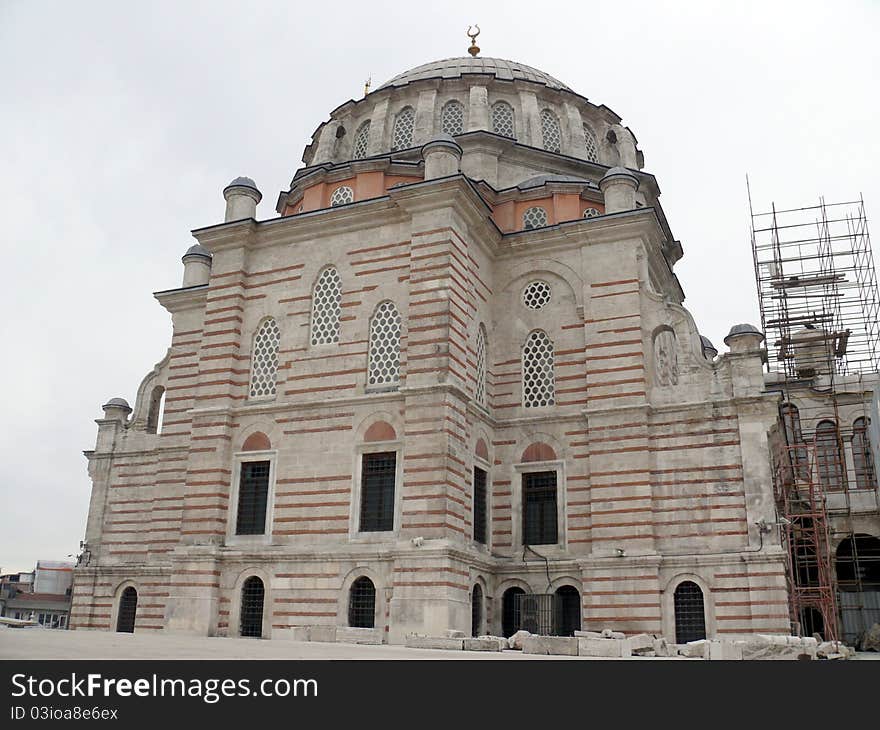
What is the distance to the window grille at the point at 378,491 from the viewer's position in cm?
2023

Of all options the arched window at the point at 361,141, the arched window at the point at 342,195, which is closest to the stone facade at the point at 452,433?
the arched window at the point at 342,195

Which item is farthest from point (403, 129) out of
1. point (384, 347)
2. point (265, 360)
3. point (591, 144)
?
point (384, 347)

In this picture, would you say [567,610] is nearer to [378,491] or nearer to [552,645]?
[378,491]

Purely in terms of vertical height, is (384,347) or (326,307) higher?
(326,307)

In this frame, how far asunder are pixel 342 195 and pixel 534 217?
6243mm

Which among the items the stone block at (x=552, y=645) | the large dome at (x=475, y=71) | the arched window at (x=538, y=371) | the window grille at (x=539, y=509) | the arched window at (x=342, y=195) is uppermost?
the large dome at (x=475, y=71)

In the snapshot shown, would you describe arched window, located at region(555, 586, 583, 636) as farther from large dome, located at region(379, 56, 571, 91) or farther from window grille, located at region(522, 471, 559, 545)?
large dome, located at region(379, 56, 571, 91)

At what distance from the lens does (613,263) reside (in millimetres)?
22469

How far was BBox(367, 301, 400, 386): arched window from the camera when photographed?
21.3 meters

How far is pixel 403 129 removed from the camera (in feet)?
97.6

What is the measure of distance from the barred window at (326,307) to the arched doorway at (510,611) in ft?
26.1

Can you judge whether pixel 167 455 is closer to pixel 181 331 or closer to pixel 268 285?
pixel 181 331

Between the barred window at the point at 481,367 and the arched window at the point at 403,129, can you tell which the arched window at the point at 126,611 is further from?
the arched window at the point at 403,129
